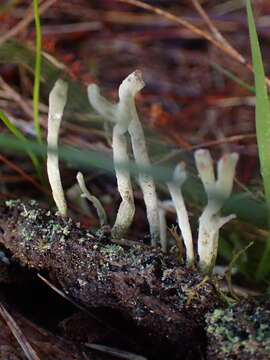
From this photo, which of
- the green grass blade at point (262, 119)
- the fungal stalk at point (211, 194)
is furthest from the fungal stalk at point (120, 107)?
the green grass blade at point (262, 119)

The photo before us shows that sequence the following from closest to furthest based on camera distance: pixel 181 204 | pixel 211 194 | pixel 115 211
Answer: pixel 211 194
pixel 181 204
pixel 115 211

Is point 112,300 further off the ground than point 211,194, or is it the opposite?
point 211,194

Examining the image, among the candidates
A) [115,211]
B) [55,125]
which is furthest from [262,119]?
[115,211]

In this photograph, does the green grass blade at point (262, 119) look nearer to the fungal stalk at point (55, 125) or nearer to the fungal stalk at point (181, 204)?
the fungal stalk at point (181, 204)

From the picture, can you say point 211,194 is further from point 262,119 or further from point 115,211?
point 115,211

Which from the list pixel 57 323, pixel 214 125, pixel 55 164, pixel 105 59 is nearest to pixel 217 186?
pixel 55 164

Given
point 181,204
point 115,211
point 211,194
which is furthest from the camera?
point 115,211
